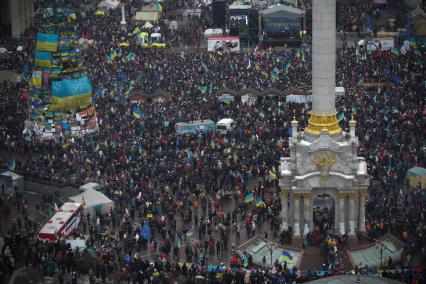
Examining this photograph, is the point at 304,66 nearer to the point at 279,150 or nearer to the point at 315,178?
the point at 279,150

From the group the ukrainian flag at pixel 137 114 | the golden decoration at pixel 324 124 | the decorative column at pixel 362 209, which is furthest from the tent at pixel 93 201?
the ukrainian flag at pixel 137 114

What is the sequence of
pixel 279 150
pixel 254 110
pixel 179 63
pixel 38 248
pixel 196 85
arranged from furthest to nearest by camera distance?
1. pixel 179 63
2. pixel 196 85
3. pixel 254 110
4. pixel 279 150
5. pixel 38 248

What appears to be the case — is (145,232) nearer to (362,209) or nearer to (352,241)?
(352,241)

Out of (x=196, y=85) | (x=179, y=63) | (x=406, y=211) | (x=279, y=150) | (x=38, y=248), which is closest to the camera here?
(x=38, y=248)

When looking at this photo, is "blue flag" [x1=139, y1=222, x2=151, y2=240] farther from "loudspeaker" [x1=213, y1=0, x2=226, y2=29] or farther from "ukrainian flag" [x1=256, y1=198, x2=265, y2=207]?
"loudspeaker" [x1=213, y1=0, x2=226, y2=29]

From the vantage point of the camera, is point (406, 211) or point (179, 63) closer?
point (406, 211)

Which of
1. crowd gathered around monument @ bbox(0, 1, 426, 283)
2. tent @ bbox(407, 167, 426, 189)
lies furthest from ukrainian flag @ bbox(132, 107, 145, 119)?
tent @ bbox(407, 167, 426, 189)

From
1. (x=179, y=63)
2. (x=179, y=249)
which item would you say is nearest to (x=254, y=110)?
(x=179, y=63)
